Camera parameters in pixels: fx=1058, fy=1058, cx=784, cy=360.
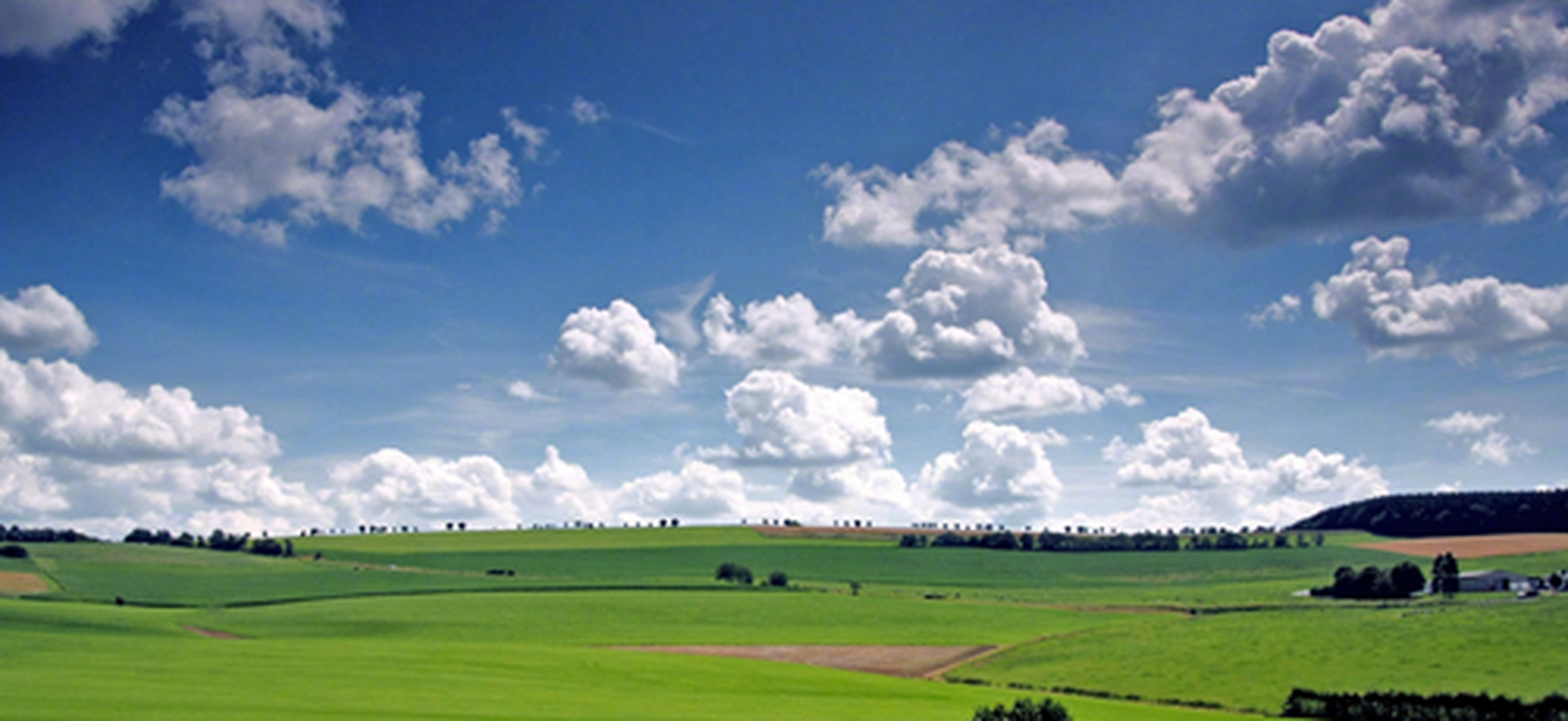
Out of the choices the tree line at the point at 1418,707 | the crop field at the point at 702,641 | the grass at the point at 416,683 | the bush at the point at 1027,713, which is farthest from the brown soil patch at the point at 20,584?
the tree line at the point at 1418,707

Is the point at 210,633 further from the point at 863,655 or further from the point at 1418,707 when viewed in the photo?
the point at 1418,707

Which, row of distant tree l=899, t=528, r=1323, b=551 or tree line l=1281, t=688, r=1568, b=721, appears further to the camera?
row of distant tree l=899, t=528, r=1323, b=551

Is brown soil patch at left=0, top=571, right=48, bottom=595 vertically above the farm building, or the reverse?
the farm building

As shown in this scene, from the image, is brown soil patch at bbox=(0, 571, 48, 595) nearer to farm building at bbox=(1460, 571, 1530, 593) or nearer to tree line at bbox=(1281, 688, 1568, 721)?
tree line at bbox=(1281, 688, 1568, 721)

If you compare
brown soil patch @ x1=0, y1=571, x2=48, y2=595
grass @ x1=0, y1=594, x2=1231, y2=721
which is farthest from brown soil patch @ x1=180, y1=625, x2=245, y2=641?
brown soil patch @ x1=0, y1=571, x2=48, y2=595

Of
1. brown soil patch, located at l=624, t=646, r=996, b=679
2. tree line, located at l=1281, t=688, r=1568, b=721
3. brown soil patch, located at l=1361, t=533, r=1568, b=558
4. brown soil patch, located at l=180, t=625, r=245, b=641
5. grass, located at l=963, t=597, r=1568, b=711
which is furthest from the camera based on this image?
brown soil patch, located at l=1361, t=533, r=1568, b=558

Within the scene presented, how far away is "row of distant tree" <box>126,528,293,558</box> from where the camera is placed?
16962 centimetres

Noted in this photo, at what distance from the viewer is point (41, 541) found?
16538 cm

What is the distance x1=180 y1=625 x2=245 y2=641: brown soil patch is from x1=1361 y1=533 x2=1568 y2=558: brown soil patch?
138042mm

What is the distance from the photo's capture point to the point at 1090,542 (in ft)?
618

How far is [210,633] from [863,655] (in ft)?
163

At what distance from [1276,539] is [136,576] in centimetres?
17428

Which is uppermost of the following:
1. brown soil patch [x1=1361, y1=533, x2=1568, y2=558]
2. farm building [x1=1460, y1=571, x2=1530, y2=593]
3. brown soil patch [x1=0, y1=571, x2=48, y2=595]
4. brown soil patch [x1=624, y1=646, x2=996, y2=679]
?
brown soil patch [x1=1361, y1=533, x2=1568, y2=558]

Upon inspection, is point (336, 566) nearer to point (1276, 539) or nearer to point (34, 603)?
point (34, 603)
